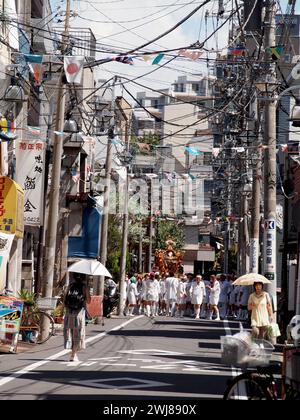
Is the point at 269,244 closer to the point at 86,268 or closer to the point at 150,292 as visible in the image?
the point at 86,268

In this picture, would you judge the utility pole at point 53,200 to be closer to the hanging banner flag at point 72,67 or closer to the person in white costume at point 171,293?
the hanging banner flag at point 72,67

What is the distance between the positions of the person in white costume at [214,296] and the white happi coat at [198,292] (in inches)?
15.0

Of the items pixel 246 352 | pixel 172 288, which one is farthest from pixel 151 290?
pixel 246 352

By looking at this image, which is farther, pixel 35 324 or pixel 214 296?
pixel 214 296

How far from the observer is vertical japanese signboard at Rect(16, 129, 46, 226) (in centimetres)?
3044

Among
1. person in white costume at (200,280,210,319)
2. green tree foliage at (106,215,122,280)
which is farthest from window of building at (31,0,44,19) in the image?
green tree foliage at (106,215,122,280)

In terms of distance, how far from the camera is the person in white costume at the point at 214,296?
42.0 m

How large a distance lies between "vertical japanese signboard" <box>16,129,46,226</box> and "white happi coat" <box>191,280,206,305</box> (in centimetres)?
1259

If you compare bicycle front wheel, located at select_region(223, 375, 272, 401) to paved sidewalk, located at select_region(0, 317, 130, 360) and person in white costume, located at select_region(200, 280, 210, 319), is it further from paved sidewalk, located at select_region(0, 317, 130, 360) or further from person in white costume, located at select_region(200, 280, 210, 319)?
person in white costume, located at select_region(200, 280, 210, 319)

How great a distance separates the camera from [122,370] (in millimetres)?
18438

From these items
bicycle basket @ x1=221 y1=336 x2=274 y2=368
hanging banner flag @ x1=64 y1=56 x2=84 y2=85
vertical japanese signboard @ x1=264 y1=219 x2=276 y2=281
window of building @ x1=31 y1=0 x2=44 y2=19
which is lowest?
bicycle basket @ x1=221 y1=336 x2=274 y2=368

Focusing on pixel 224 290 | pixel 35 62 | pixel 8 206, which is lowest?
pixel 224 290

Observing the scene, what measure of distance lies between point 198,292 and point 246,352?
31.1m

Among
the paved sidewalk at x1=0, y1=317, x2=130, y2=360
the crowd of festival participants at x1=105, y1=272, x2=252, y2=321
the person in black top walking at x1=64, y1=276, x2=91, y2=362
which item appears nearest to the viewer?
the person in black top walking at x1=64, y1=276, x2=91, y2=362
